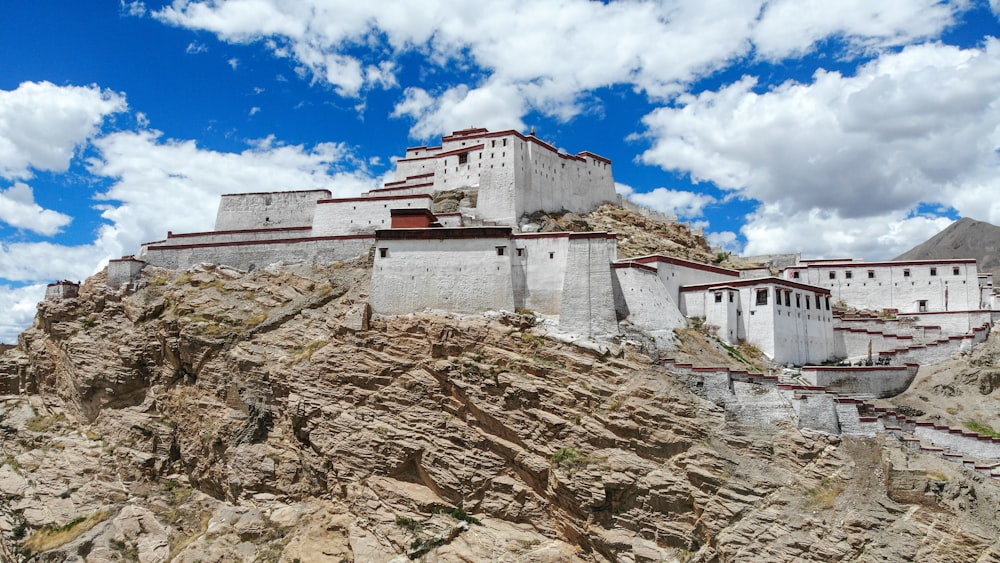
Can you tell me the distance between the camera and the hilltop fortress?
36.1 m

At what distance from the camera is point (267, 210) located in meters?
47.7

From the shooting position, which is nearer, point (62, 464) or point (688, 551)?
point (688, 551)

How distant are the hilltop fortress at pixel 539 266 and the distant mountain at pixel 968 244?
175 feet

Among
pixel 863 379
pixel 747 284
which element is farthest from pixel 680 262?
pixel 863 379

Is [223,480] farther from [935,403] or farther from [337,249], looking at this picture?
[935,403]

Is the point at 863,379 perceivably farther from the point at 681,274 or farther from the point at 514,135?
the point at 514,135

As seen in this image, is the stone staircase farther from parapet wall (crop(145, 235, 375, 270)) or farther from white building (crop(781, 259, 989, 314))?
parapet wall (crop(145, 235, 375, 270))

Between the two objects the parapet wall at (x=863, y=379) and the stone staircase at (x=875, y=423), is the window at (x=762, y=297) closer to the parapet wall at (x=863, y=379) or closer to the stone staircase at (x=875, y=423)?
the parapet wall at (x=863, y=379)

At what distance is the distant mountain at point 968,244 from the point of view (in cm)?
9236

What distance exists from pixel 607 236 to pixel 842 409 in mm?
12388

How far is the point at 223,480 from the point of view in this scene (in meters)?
34.5

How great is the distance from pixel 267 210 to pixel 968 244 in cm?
8698

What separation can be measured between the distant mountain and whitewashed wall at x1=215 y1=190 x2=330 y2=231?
252ft

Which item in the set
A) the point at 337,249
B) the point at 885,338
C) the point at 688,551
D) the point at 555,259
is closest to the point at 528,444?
the point at 688,551
